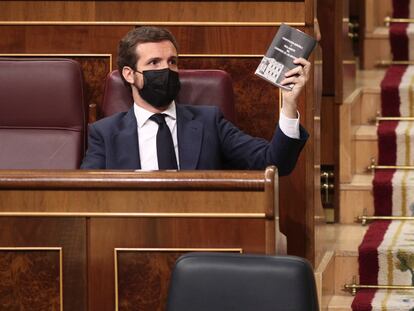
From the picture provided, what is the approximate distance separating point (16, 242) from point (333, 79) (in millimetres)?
1162

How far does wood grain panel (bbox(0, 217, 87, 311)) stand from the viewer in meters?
1.73

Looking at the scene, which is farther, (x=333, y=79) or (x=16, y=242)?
(x=333, y=79)

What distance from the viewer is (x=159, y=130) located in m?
2.16

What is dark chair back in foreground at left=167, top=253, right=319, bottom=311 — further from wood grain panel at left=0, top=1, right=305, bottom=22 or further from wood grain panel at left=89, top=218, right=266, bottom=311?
wood grain panel at left=0, top=1, right=305, bottom=22

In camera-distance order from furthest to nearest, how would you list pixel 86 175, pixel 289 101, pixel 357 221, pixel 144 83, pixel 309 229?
pixel 357 221 < pixel 309 229 < pixel 144 83 < pixel 289 101 < pixel 86 175

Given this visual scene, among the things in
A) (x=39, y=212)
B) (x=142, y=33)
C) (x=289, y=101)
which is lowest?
(x=39, y=212)

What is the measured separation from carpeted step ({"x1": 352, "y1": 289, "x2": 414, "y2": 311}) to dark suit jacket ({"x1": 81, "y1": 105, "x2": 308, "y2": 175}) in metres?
0.41

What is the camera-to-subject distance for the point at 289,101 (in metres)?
2.01

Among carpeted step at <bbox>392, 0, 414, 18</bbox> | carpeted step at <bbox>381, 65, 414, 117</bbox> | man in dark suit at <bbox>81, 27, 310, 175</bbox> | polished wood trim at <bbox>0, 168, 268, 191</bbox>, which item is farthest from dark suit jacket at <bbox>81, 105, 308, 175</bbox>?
carpeted step at <bbox>392, 0, 414, 18</bbox>

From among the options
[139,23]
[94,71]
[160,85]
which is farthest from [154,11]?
[160,85]

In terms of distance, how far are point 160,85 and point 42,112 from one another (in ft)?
0.90

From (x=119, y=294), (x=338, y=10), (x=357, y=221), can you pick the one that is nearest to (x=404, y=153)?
(x=357, y=221)

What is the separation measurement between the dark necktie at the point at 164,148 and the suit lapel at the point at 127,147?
4 centimetres

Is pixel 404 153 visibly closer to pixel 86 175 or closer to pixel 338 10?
pixel 338 10
